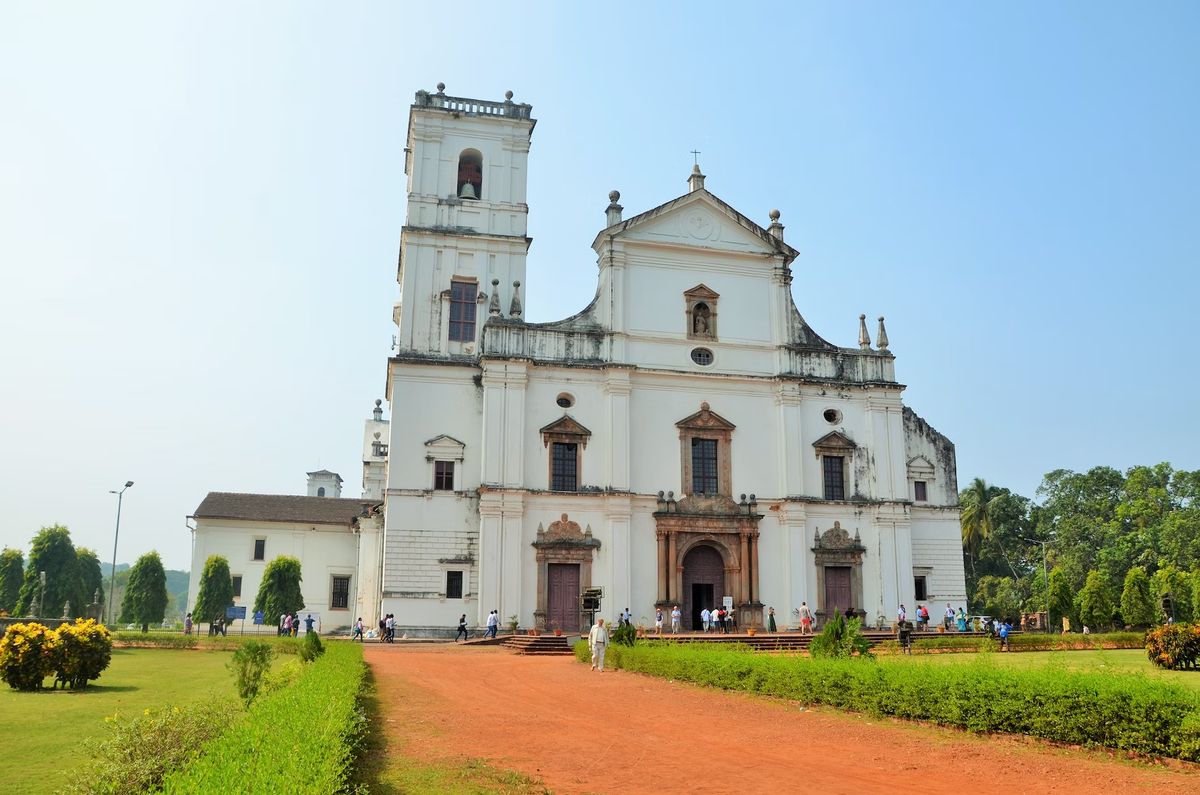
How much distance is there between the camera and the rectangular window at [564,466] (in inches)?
1264

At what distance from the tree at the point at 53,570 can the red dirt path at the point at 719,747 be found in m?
36.3

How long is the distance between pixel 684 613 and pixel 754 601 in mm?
2527

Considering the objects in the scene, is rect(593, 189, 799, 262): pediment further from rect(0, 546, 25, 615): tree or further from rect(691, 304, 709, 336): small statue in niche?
rect(0, 546, 25, 615): tree

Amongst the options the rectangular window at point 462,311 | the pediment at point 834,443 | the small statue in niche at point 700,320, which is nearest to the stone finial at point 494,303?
the rectangular window at point 462,311

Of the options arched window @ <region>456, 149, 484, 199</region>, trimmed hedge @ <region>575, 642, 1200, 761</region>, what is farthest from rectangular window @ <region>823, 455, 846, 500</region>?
trimmed hedge @ <region>575, 642, 1200, 761</region>

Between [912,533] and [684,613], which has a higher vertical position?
[912,533]

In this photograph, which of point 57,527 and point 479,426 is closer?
point 479,426

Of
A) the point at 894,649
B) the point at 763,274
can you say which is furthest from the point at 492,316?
the point at 894,649

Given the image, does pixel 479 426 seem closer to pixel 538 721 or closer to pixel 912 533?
pixel 912 533

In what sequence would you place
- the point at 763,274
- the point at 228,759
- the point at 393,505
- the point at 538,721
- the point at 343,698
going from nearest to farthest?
the point at 228,759
the point at 343,698
the point at 538,721
the point at 393,505
the point at 763,274

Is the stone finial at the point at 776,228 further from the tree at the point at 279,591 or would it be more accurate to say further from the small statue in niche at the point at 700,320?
the tree at the point at 279,591

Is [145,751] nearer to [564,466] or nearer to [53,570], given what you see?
[564,466]

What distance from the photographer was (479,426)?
32.4 m

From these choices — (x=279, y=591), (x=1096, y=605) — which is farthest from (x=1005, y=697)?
(x=1096, y=605)
